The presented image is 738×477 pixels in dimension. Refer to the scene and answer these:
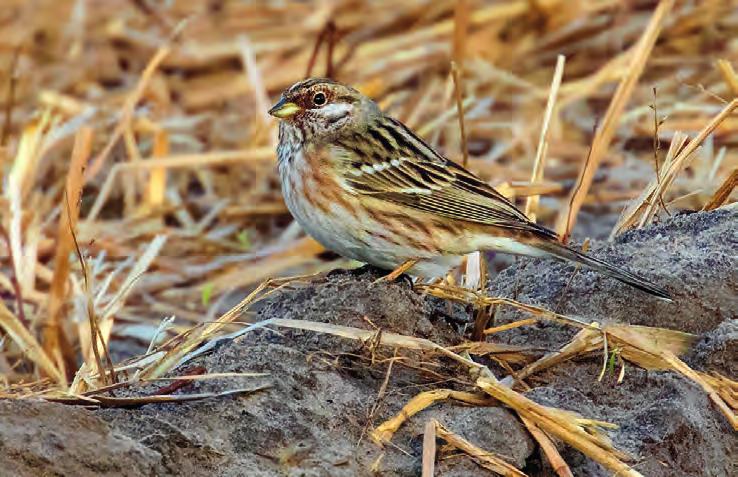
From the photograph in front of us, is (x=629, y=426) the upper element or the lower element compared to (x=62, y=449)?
lower

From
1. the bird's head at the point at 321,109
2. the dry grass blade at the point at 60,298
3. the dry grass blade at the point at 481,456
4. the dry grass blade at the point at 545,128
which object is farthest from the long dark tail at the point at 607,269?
the dry grass blade at the point at 60,298

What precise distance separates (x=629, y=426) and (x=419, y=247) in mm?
1168

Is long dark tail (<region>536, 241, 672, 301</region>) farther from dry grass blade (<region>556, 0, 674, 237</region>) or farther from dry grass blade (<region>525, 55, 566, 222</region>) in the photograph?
dry grass blade (<region>525, 55, 566, 222</region>)

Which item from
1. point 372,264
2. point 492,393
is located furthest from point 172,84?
point 492,393

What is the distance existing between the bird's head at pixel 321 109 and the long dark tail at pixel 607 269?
910 millimetres

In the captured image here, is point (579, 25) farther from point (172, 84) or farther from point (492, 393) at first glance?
point (492, 393)

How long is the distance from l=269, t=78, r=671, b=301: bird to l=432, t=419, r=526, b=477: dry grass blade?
1120 mm

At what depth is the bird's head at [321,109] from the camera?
5066 mm

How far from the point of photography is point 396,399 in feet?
12.4

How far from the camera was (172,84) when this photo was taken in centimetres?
970

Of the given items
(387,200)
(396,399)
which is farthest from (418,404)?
(387,200)

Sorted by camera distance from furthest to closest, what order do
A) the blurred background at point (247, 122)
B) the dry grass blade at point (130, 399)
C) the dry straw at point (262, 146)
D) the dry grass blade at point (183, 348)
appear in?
the blurred background at point (247, 122)
the dry straw at point (262, 146)
the dry grass blade at point (183, 348)
the dry grass blade at point (130, 399)

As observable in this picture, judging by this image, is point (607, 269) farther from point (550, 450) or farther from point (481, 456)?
point (481, 456)

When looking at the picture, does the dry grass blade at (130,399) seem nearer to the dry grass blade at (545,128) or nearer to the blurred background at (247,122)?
the blurred background at (247,122)
